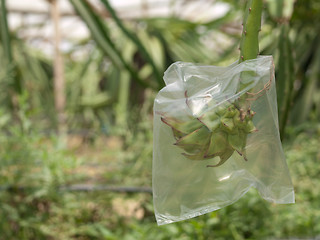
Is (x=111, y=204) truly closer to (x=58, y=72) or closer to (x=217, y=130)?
(x=58, y=72)

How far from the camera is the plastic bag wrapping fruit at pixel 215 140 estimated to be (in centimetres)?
31

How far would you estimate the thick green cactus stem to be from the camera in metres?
0.34

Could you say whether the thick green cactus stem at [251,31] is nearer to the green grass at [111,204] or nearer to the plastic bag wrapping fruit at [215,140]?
the plastic bag wrapping fruit at [215,140]

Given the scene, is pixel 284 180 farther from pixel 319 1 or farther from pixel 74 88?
pixel 74 88

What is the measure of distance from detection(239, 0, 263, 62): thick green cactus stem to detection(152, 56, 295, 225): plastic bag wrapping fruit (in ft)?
0.05

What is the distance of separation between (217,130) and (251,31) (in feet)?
0.33

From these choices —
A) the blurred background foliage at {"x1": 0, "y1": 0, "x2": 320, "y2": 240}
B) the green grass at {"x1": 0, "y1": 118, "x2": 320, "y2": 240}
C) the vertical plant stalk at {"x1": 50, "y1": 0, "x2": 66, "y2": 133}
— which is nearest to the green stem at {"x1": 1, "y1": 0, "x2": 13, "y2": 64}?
the blurred background foliage at {"x1": 0, "y1": 0, "x2": 320, "y2": 240}

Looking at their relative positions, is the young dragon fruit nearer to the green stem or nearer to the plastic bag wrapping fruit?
the plastic bag wrapping fruit

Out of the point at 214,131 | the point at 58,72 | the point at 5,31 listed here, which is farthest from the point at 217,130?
the point at 58,72

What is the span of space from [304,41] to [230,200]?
52.6 inches

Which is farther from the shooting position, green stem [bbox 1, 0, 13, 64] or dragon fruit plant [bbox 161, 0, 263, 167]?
green stem [bbox 1, 0, 13, 64]

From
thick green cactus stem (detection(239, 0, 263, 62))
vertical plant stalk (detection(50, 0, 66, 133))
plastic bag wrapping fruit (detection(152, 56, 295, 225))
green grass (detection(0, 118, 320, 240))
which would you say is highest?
thick green cactus stem (detection(239, 0, 263, 62))

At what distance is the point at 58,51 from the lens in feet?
4.95

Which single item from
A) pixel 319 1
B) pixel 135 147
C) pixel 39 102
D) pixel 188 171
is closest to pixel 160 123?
pixel 188 171
